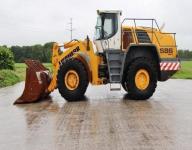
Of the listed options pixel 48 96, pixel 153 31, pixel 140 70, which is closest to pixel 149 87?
pixel 140 70

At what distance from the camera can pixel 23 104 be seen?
17625 millimetres

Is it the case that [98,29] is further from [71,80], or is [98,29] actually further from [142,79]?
[142,79]

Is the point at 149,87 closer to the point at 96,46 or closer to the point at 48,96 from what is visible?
the point at 96,46

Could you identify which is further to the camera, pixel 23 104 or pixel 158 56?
pixel 158 56

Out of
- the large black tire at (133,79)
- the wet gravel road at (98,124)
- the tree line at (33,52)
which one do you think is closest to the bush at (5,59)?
the wet gravel road at (98,124)

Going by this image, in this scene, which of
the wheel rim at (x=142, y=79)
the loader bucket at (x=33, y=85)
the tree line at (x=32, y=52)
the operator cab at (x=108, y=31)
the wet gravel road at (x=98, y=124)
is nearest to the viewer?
the wet gravel road at (x=98, y=124)

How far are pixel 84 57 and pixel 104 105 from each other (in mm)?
2710

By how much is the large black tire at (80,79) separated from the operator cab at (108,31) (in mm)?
1265

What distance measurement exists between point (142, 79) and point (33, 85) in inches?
145

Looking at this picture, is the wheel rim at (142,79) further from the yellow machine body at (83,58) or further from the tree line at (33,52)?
the tree line at (33,52)

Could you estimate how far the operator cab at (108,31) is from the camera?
19125 mm

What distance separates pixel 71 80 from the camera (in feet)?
61.1

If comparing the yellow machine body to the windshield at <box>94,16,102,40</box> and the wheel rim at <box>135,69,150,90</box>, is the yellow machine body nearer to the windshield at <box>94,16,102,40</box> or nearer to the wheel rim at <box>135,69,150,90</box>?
the windshield at <box>94,16,102,40</box>

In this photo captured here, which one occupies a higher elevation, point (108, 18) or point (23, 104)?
point (108, 18)
